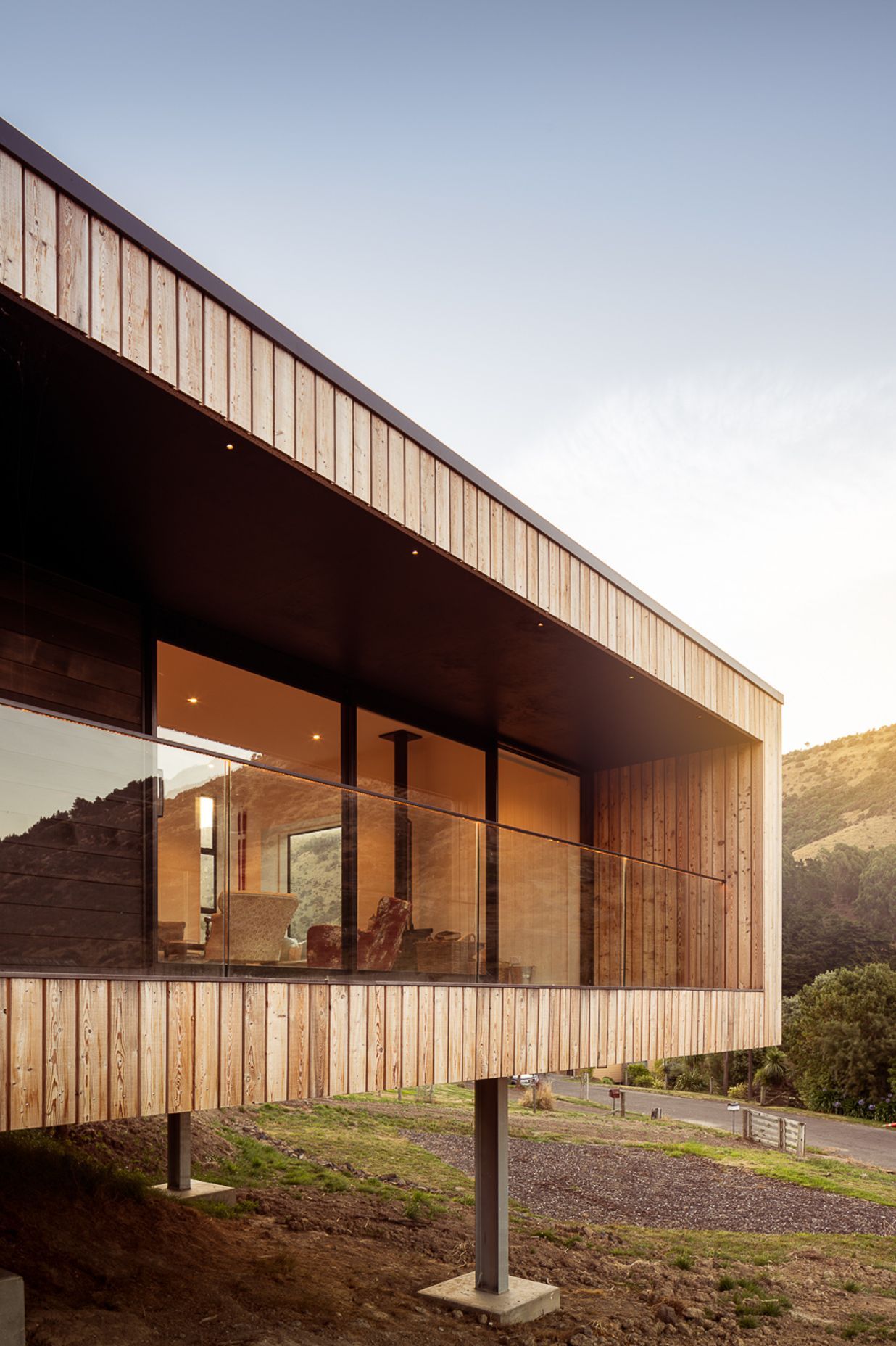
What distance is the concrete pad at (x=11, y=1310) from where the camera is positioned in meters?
6.12

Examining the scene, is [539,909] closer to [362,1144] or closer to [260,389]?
[260,389]

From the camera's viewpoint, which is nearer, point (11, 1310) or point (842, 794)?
point (11, 1310)

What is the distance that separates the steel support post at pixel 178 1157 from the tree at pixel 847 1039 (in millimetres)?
33634

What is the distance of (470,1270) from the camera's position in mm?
10352

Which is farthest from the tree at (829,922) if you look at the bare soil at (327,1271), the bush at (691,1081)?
the bare soil at (327,1271)

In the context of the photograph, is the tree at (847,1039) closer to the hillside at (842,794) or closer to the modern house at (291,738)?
the hillside at (842,794)

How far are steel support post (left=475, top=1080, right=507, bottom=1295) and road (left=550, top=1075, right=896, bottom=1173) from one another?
17047mm

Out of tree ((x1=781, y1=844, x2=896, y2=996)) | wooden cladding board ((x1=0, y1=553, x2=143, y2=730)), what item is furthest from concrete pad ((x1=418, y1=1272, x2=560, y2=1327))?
tree ((x1=781, y1=844, x2=896, y2=996))

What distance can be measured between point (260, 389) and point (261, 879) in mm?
2420

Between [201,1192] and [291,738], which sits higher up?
[291,738]

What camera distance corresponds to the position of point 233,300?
16.9ft

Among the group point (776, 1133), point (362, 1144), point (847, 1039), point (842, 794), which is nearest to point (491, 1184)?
point (362, 1144)

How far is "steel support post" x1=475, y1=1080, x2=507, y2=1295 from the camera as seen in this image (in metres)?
8.92

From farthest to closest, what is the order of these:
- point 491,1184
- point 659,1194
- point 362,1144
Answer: point 362,1144 → point 659,1194 → point 491,1184
